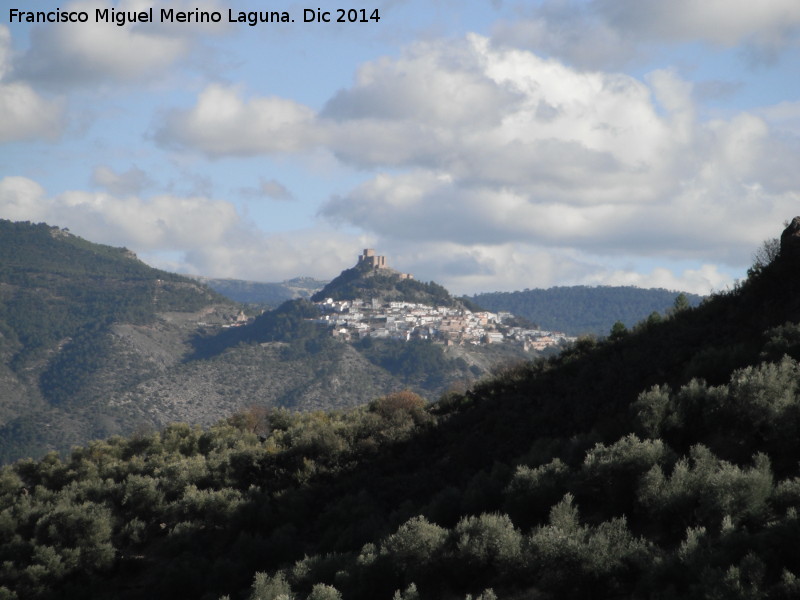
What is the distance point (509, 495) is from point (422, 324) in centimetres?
12492

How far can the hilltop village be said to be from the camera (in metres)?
127

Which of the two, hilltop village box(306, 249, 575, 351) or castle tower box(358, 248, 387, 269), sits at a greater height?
castle tower box(358, 248, 387, 269)

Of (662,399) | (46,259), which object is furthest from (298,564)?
(46,259)

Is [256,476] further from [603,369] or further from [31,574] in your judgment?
[603,369]

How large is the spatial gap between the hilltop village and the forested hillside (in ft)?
310

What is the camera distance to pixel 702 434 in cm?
1352

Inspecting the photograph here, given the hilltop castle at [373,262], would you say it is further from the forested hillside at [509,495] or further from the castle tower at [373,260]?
the forested hillside at [509,495]

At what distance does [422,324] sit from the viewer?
13812 centimetres

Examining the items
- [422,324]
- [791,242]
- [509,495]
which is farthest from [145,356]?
[509,495]

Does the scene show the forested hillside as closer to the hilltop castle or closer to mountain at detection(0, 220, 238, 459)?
mountain at detection(0, 220, 238, 459)

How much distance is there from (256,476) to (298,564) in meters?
10.7

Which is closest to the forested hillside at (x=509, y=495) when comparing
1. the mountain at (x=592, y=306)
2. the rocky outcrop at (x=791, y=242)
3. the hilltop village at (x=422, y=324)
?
the rocky outcrop at (x=791, y=242)

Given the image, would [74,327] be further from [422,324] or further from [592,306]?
[592,306]

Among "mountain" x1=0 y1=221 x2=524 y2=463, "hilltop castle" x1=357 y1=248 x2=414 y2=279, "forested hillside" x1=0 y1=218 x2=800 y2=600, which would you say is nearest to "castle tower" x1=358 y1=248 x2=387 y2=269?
"hilltop castle" x1=357 y1=248 x2=414 y2=279
